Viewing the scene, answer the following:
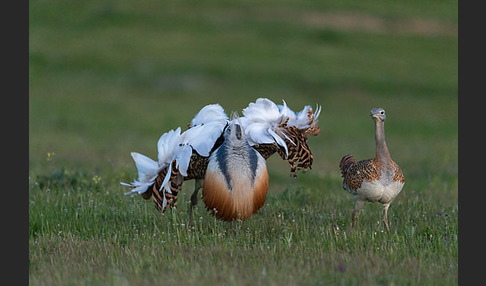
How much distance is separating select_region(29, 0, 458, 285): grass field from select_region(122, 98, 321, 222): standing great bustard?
1.60ft

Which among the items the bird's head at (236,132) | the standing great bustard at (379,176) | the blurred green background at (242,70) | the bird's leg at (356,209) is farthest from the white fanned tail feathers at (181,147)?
the blurred green background at (242,70)

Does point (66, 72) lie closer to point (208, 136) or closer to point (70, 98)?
point (70, 98)

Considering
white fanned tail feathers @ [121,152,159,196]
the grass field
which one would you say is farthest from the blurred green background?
white fanned tail feathers @ [121,152,159,196]

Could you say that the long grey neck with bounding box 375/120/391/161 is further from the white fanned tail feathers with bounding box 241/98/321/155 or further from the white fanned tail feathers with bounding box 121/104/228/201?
the white fanned tail feathers with bounding box 121/104/228/201

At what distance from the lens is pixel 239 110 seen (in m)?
21.0

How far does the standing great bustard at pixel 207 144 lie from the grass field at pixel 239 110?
1.60 ft

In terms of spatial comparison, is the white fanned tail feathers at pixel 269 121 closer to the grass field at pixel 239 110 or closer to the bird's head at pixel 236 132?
the bird's head at pixel 236 132

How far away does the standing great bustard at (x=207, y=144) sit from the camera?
6.93m

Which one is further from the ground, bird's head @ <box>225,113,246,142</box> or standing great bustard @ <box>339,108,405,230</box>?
bird's head @ <box>225,113,246,142</box>

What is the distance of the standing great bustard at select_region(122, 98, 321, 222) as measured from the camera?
6.93 metres

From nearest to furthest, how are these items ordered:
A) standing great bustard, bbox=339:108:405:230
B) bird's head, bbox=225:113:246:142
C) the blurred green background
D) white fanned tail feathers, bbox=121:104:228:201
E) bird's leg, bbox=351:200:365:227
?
bird's head, bbox=225:113:246:142
white fanned tail feathers, bbox=121:104:228:201
standing great bustard, bbox=339:108:405:230
bird's leg, bbox=351:200:365:227
the blurred green background

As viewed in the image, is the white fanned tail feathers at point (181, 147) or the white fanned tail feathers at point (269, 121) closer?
the white fanned tail feathers at point (181, 147)

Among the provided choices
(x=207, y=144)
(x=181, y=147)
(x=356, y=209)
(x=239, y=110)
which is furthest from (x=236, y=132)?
(x=239, y=110)

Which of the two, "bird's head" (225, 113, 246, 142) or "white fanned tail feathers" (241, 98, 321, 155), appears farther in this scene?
"white fanned tail feathers" (241, 98, 321, 155)
